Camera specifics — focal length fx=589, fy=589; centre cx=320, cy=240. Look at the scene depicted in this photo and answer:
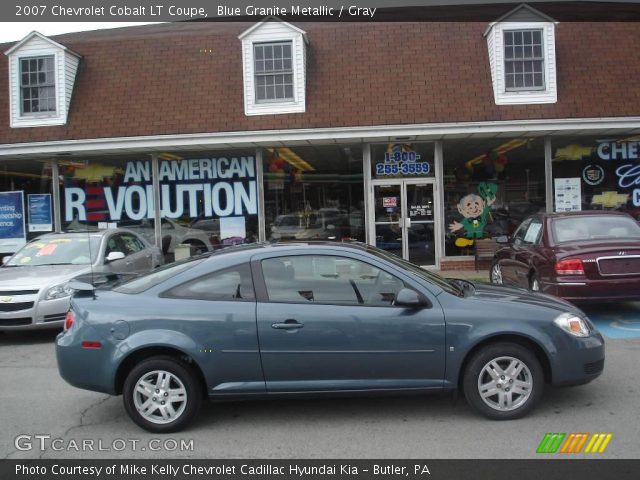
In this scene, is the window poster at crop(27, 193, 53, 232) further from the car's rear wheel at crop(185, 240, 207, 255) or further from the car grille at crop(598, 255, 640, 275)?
the car grille at crop(598, 255, 640, 275)

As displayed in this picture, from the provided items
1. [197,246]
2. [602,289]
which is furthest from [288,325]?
[197,246]

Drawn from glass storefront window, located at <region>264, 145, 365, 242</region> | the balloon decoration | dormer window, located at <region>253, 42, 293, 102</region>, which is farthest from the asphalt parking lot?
dormer window, located at <region>253, 42, 293, 102</region>

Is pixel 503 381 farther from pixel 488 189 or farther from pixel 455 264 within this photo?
pixel 488 189

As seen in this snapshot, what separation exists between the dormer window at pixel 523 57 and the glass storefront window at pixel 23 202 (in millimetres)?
10959

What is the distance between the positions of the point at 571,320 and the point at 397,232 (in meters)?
9.20

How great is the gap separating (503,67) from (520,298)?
376 inches

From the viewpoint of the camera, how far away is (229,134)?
42.2 feet

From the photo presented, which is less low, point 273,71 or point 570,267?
point 273,71

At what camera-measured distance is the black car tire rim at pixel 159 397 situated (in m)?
4.63

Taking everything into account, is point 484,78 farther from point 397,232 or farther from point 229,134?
point 229,134

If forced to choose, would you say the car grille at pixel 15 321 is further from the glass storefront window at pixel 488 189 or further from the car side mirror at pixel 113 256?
the glass storefront window at pixel 488 189

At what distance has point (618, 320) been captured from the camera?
845 centimetres

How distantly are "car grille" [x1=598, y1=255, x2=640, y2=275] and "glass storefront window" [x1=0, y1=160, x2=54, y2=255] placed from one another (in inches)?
493
